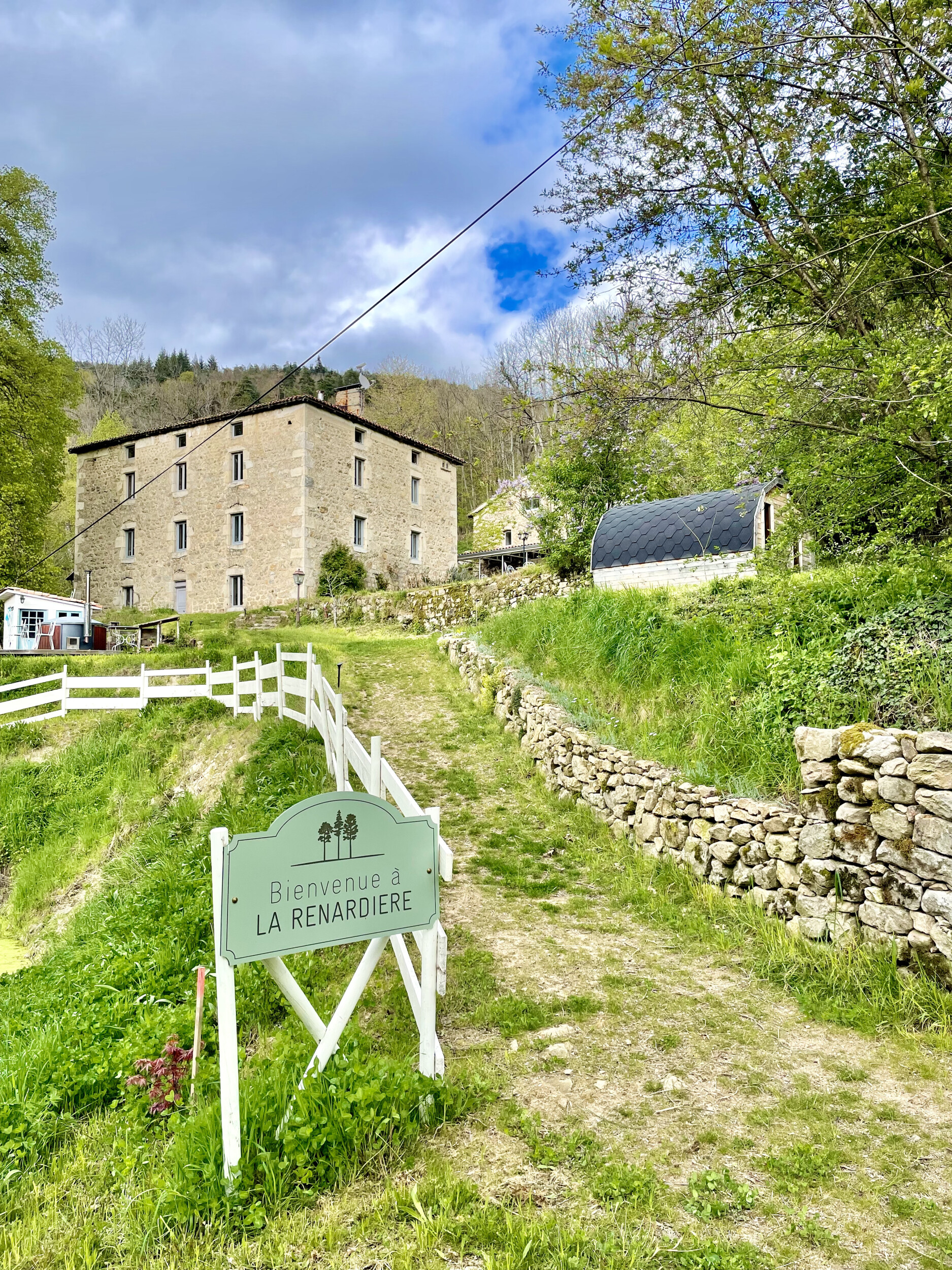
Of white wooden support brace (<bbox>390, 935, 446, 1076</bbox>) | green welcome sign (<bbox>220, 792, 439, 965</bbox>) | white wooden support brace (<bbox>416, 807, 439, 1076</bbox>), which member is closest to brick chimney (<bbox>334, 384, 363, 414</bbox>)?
white wooden support brace (<bbox>390, 935, 446, 1076</bbox>)

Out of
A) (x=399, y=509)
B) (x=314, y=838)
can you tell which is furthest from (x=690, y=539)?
(x=399, y=509)

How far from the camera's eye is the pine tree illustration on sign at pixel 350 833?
3234 mm

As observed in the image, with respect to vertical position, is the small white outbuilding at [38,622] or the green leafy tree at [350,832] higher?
the small white outbuilding at [38,622]

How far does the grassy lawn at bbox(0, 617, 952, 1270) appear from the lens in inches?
107

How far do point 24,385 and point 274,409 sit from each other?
901 cm

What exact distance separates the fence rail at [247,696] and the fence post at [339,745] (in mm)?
10

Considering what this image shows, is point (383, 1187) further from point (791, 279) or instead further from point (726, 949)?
point (791, 279)

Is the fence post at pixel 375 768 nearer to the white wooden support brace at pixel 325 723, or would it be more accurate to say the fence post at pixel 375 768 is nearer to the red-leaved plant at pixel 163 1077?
the red-leaved plant at pixel 163 1077

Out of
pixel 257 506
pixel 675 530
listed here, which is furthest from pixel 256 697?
pixel 257 506

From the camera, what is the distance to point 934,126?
22.9 feet

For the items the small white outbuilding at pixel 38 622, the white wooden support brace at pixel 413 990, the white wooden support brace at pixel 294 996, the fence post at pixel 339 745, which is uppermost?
the small white outbuilding at pixel 38 622

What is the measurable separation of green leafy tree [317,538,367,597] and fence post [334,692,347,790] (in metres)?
21.4

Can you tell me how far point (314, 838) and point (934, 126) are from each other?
346 inches

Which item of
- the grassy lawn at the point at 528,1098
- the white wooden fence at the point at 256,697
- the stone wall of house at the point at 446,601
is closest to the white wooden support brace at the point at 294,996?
the grassy lawn at the point at 528,1098
